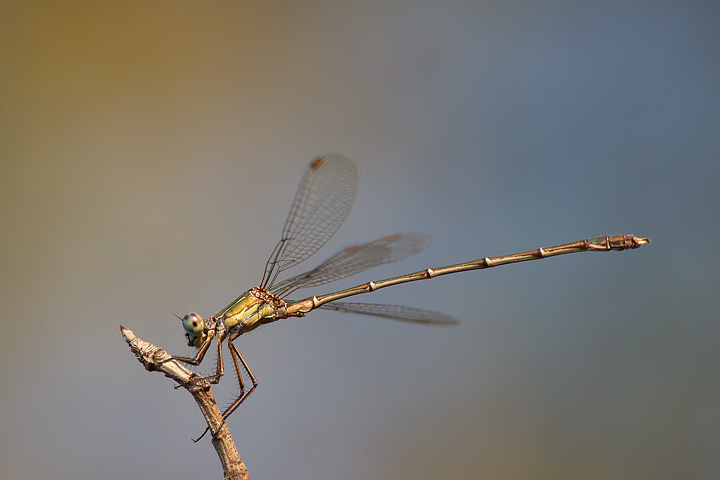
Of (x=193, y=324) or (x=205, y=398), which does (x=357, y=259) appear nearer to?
(x=193, y=324)

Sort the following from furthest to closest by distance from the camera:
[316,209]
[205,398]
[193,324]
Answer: [316,209]
[193,324]
[205,398]

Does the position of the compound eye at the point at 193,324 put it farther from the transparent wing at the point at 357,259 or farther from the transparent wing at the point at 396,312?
the transparent wing at the point at 396,312

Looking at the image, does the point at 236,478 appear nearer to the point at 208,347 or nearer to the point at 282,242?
the point at 208,347

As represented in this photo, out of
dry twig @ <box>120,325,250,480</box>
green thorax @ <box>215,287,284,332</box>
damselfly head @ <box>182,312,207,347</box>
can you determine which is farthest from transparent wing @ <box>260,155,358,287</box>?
dry twig @ <box>120,325,250,480</box>

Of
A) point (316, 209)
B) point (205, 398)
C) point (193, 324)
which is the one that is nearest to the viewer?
point (205, 398)

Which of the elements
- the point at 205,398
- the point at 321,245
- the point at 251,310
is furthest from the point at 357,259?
the point at 205,398

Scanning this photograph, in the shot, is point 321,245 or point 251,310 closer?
point 251,310
